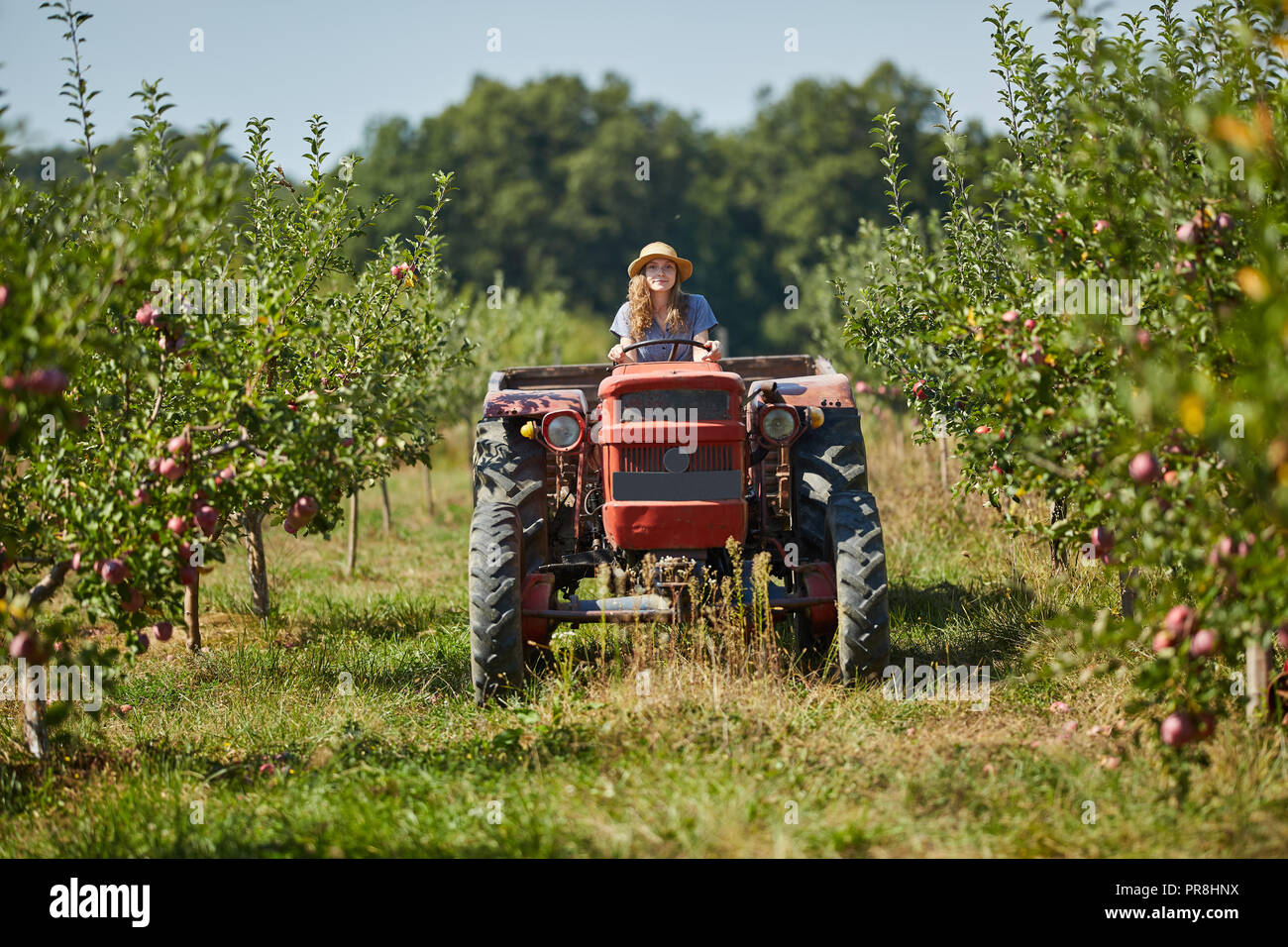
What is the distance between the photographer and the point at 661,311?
256 inches

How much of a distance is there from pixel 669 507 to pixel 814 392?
1.12 metres

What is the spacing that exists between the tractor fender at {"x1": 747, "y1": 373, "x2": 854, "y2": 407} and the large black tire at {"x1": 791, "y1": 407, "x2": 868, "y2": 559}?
0.08 meters

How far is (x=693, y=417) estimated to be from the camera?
193 inches

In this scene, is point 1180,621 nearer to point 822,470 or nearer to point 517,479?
point 822,470

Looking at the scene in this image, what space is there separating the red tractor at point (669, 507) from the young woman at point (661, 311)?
945mm

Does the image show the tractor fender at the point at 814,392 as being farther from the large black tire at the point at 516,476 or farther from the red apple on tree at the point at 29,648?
the red apple on tree at the point at 29,648

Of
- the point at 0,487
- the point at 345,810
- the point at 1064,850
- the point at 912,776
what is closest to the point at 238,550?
the point at 0,487

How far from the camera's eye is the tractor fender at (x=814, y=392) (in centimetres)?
537

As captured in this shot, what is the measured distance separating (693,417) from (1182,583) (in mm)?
2096

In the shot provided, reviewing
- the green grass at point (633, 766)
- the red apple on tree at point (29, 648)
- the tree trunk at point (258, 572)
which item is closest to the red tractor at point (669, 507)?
the green grass at point (633, 766)

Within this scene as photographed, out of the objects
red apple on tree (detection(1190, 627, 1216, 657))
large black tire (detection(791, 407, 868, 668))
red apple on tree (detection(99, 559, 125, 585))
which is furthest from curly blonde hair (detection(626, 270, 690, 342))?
red apple on tree (detection(1190, 627, 1216, 657))

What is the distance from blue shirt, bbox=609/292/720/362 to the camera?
253 inches

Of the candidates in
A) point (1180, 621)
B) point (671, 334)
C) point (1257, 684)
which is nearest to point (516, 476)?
point (671, 334)

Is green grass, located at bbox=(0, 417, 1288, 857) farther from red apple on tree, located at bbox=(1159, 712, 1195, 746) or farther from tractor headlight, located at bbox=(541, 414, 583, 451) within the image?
tractor headlight, located at bbox=(541, 414, 583, 451)
